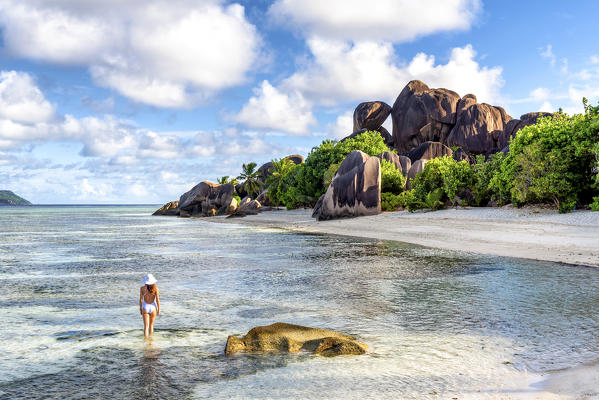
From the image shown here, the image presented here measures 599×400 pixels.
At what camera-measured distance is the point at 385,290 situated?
12438 mm

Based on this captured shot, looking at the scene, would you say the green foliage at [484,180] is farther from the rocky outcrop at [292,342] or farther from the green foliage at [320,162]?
the rocky outcrop at [292,342]

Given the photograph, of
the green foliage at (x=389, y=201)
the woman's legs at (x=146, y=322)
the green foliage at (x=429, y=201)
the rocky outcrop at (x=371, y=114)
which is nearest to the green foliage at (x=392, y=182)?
the green foliage at (x=389, y=201)

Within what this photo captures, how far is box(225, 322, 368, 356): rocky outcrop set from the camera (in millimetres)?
7238

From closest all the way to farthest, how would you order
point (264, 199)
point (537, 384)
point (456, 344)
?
point (537, 384) → point (456, 344) → point (264, 199)

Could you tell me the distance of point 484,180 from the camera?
117ft

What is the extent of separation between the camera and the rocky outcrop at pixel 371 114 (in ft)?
273

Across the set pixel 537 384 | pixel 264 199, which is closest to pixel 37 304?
pixel 537 384

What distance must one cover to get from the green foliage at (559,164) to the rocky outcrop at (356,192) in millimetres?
11646

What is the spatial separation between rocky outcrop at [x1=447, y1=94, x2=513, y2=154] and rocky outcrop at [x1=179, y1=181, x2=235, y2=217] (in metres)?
34.9

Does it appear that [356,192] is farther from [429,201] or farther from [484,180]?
[484,180]

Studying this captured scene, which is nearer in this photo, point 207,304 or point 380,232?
point 207,304

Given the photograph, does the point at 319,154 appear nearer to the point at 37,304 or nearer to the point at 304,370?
the point at 37,304

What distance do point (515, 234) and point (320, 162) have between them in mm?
35808

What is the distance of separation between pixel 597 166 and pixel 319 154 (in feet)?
115
